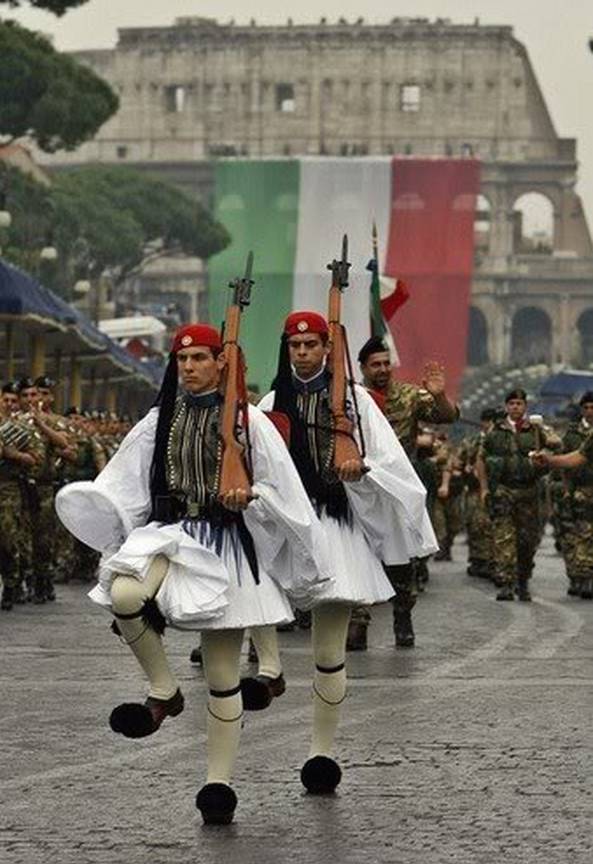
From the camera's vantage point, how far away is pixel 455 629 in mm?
20953

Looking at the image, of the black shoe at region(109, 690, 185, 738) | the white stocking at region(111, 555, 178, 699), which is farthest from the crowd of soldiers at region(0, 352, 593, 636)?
the black shoe at region(109, 690, 185, 738)

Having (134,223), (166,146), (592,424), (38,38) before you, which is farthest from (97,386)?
(166,146)

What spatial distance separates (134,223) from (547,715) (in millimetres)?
93363

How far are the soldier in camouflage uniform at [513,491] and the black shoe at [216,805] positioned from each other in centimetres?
1399

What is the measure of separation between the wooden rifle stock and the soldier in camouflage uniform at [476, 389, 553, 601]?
12.6 meters

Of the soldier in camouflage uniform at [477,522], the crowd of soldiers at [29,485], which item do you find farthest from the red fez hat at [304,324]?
the soldier in camouflage uniform at [477,522]

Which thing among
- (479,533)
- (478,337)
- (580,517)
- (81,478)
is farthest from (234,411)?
(478,337)

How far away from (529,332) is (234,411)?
174 m

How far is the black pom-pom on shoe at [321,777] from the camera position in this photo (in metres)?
11.3

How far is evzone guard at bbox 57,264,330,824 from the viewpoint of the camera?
423 inches

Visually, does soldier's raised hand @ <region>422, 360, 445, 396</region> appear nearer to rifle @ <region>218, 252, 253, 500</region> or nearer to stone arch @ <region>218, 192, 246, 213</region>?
rifle @ <region>218, 252, 253, 500</region>

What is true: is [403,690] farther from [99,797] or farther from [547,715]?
[99,797]

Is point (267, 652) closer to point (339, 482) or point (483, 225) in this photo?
point (339, 482)

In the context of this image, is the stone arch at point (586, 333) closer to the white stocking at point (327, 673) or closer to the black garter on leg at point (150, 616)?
the white stocking at point (327, 673)
